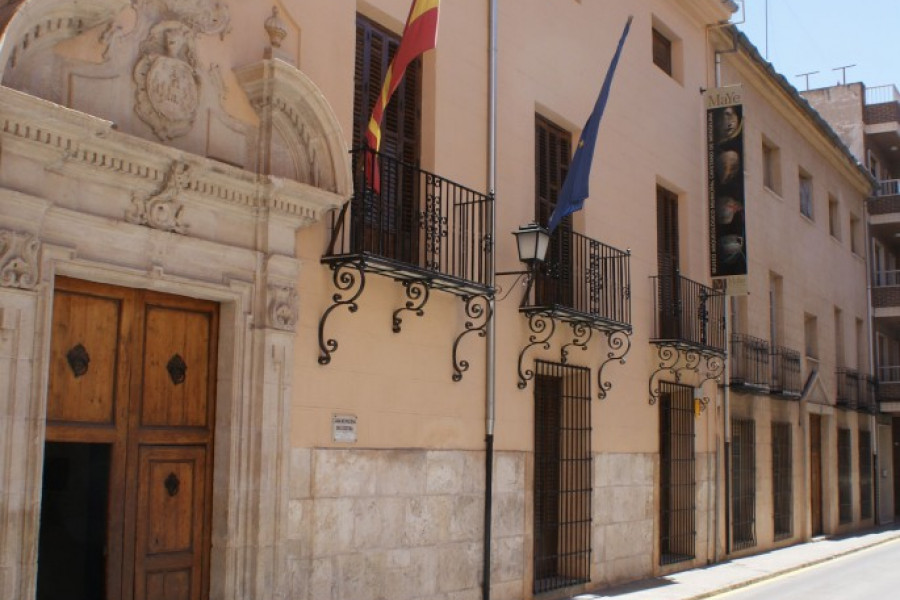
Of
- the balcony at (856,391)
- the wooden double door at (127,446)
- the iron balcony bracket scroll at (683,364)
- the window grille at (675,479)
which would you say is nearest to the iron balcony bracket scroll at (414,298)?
the wooden double door at (127,446)

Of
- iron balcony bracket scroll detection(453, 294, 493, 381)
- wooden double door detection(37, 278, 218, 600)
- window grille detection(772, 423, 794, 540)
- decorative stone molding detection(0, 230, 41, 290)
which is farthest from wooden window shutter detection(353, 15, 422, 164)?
window grille detection(772, 423, 794, 540)

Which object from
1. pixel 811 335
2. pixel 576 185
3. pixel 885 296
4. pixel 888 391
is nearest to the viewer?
pixel 576 185

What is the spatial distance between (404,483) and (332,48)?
386 cm

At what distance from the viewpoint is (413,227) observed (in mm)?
9969

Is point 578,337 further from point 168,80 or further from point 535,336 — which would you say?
point 168,80

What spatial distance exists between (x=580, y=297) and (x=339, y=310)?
15.3ft

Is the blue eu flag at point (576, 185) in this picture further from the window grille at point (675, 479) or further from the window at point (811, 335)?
the window at point (811, 335)

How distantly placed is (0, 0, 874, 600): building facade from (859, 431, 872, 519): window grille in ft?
39.3

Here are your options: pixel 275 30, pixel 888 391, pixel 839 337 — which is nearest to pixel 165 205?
pixel 275 30

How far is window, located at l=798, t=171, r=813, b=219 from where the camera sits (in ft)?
78.6

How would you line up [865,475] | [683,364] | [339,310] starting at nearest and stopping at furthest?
[339,310]
[683,364]
[865,475]

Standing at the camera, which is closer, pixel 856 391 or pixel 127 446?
pixel 127 446

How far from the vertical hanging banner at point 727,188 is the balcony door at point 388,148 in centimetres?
815

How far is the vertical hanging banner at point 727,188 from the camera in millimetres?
17031
